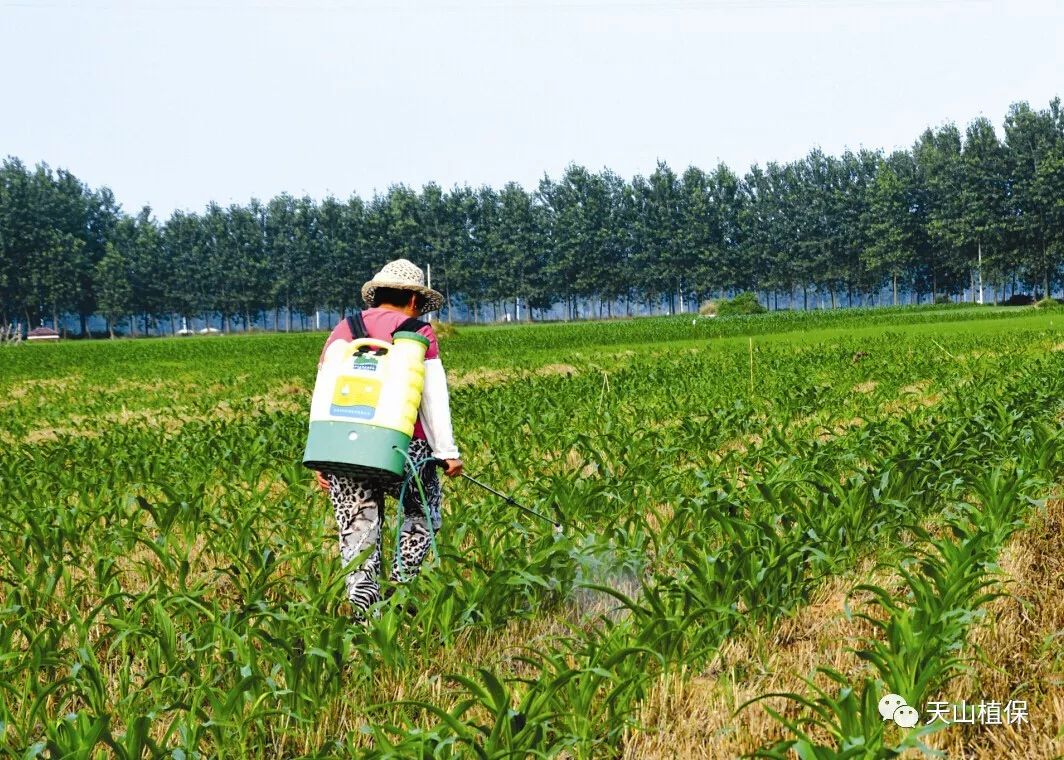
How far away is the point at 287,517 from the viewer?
19.3ft

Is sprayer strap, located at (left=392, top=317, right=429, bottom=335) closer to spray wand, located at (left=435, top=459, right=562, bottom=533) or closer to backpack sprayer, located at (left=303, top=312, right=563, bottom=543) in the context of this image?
backpack sprayer, located at (left=303, top=312, right=563, bottom=543)

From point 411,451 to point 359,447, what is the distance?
0.49m

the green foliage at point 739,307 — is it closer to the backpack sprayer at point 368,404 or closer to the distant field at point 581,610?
the distant field at point 581,610

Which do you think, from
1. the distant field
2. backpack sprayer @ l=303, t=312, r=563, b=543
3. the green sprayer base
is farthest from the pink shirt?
the distant field

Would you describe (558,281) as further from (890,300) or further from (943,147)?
(890,300)

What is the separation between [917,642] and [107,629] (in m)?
3.92

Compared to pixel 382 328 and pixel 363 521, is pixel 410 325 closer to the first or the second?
pixel 382 328

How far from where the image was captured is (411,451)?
4.50 meters

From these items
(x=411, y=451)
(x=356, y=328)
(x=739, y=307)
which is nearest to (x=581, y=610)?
(x=411, y=451)

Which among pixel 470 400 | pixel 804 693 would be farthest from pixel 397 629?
pixel 470 400

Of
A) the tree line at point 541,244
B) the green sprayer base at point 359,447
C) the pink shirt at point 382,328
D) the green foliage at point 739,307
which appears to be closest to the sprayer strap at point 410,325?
the pink shirt at point 382,328

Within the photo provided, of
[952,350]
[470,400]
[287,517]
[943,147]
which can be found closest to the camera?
[287,517]

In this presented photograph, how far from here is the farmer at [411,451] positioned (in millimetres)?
4305

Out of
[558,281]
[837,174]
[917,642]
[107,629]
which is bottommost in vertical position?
[107,629]
